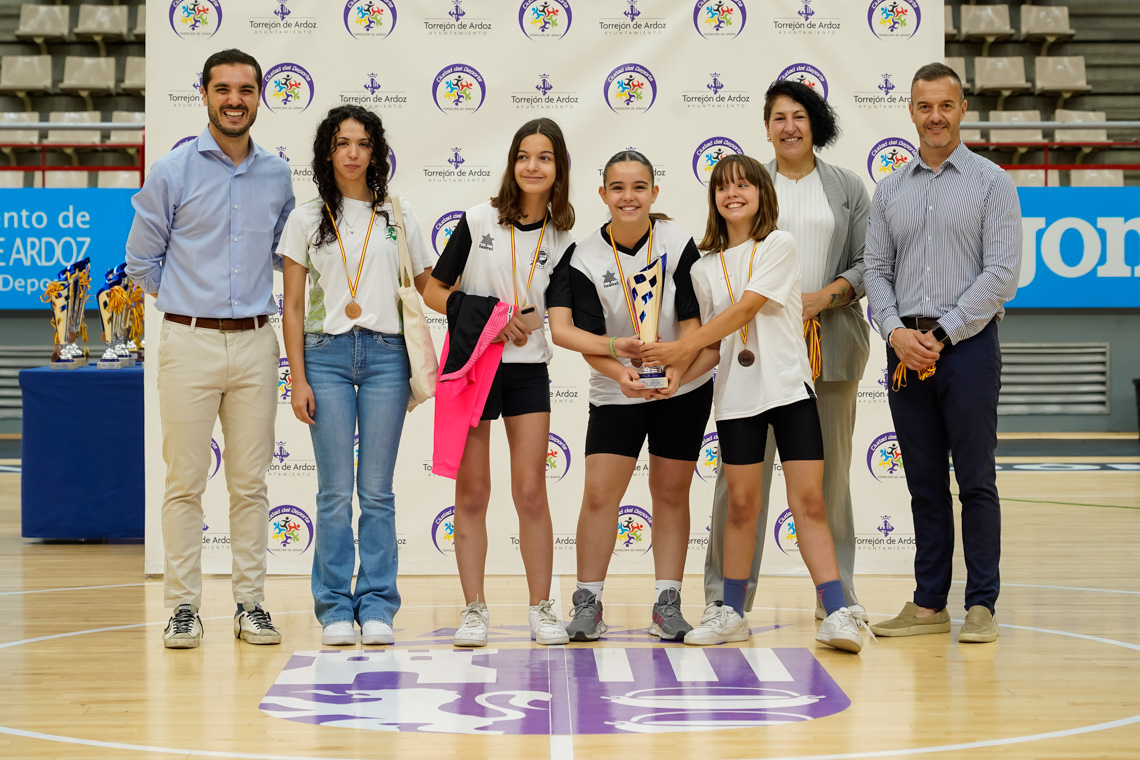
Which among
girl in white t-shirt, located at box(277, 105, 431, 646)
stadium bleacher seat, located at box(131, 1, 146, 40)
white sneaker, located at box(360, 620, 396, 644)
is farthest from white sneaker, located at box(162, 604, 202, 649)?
stadium bleacher seat, located at box(131, 1, 146, 40)

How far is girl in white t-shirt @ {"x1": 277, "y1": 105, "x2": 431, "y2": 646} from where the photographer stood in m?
3.25

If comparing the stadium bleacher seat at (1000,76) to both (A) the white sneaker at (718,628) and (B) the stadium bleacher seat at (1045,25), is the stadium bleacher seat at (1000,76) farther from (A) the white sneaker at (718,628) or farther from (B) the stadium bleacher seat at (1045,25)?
(A) the white sneaker at (718,628)

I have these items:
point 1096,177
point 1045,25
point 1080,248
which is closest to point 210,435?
point 1080,248

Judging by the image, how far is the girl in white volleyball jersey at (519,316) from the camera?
10.5 ft

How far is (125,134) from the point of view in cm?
1173

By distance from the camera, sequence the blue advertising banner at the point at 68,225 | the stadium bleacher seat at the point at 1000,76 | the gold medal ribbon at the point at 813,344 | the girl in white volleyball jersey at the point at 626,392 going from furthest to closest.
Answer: the stadium bleacher seat at the point at 1000,76 → the blue advertising banner at the point at 68,225 → the gold medal ribbon at the point at 813,344 → the girl in white volleyball jersey at the point at 626,392

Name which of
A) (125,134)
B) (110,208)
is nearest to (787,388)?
(110,208)

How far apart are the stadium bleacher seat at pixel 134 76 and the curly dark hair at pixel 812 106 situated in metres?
10.6

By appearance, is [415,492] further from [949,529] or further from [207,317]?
[949,529]

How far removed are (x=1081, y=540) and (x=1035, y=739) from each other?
10.9ft

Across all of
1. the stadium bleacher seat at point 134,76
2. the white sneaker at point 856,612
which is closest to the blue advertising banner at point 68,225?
the stadium bleacher seat at point 134,76

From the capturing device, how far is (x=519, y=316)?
3.19 m

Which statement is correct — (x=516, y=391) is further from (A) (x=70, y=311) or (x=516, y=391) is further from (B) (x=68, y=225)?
(B) (x=68, y=225)

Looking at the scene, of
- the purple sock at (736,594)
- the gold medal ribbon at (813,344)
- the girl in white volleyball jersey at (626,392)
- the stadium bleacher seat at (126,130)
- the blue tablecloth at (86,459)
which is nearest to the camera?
the girl in white volleyball jersey at (626,392)
